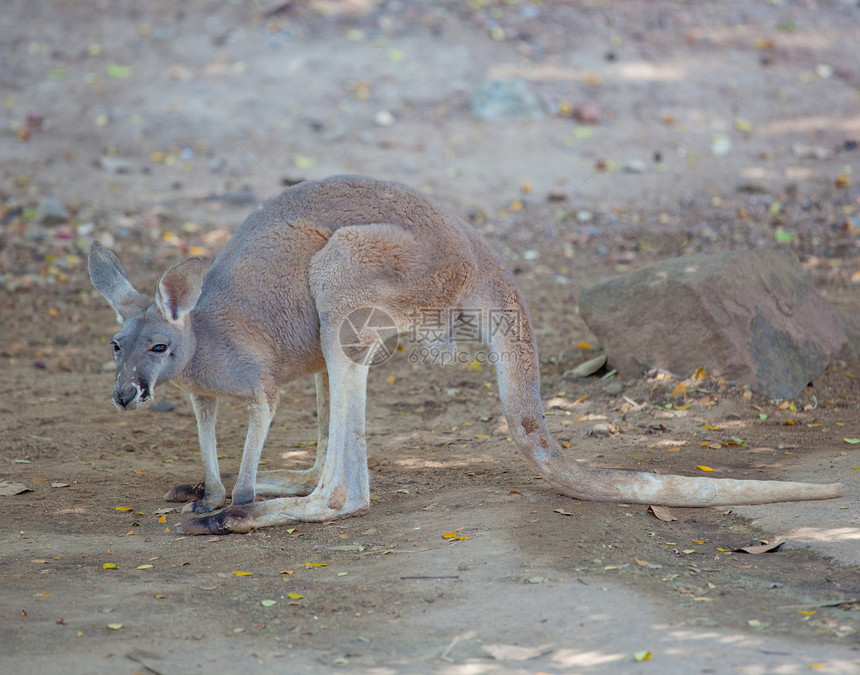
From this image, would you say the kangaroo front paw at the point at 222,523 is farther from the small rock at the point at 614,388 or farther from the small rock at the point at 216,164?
the small rock at the point at 216,164

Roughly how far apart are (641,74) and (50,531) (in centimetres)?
830

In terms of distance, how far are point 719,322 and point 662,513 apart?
166cm

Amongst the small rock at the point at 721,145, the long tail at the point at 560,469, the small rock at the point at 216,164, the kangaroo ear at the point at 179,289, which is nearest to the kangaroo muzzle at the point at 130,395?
the kangaroo ear at the point at 179,289

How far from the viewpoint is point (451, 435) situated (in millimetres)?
4883

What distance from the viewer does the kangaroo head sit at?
3.47 m

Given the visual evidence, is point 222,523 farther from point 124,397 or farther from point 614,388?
point 614,388

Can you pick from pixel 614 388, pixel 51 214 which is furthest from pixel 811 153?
pixel 51 214

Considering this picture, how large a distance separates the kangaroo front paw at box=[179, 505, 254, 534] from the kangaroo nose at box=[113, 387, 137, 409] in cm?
56

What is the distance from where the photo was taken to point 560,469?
3662 mm

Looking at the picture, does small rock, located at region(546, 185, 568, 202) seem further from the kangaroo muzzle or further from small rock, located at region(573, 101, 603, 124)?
the kangaroo muzzle

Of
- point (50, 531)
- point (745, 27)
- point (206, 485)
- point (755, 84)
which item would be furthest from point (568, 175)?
point (50, 531)

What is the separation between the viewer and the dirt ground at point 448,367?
267 cm

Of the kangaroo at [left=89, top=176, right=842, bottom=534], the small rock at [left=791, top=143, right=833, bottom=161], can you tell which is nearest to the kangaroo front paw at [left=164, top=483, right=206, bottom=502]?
the kangaroo at [left=89, top=176, right=842, bottom=534]

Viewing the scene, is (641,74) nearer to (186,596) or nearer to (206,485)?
(206,485)
